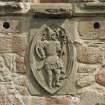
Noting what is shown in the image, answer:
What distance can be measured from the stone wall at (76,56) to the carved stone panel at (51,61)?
44mm

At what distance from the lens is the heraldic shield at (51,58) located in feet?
23.5

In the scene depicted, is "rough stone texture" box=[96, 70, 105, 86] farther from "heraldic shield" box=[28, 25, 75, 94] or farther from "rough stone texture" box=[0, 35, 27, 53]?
"rough stone texture" box=[0, 35, 27, 53]

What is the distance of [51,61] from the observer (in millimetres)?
7164

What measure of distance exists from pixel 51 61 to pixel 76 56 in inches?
10.3

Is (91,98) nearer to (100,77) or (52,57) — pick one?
(100,77)

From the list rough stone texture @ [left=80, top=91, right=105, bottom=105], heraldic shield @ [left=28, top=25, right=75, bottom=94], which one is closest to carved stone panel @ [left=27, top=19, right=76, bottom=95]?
heraldic shield @ [left=28, top=25, right=75, bottom=94]

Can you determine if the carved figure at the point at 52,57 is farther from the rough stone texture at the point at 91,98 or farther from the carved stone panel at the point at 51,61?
the rough stone texture at the point at 91,98

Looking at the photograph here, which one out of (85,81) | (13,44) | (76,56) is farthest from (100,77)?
(13,44)

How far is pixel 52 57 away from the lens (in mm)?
7180

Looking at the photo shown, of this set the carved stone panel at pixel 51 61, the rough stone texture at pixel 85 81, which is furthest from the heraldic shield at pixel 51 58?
the rough stone texture at pixel 85 81

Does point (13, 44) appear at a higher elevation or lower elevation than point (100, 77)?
higher

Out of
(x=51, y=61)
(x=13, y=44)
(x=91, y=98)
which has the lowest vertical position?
(x=91, y=98)

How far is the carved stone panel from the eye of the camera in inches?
282

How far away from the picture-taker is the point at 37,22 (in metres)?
7.26
